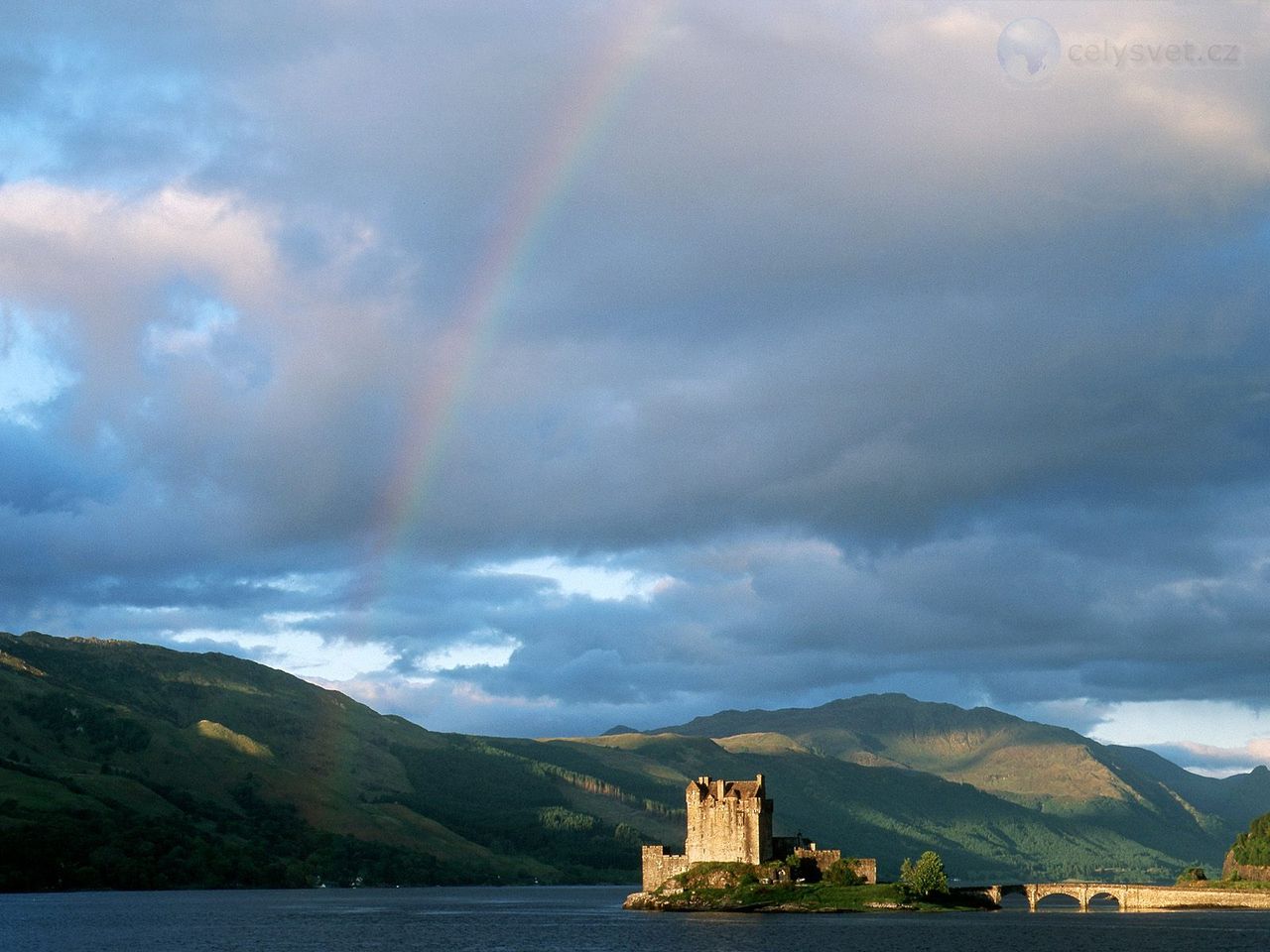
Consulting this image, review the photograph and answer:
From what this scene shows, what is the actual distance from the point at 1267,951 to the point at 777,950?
64.5 meters

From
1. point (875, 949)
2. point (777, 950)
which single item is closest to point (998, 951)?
point (875, 949)

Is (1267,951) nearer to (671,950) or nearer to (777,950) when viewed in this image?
(777,950)

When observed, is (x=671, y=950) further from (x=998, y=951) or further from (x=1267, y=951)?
(x=1267, y=951)

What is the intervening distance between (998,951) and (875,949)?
641 inches

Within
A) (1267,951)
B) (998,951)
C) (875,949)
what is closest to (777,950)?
(875,949)

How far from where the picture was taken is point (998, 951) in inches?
7859

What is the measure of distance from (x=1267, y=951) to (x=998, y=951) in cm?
3497

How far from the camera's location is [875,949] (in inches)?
7840

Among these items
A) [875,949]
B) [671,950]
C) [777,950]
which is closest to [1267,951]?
[875,949]

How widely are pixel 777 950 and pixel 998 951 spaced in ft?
97.7

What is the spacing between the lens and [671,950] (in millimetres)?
198250

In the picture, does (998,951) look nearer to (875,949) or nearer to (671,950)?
(875,949)

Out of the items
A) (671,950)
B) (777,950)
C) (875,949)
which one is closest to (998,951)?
(875,949)

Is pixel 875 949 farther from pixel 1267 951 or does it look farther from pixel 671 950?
pixel 1267 951
